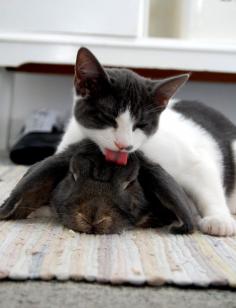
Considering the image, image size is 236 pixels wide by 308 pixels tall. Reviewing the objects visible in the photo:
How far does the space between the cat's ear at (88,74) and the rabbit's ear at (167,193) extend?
236 mm

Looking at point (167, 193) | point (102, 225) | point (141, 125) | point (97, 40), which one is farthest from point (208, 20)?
point (102, 225)

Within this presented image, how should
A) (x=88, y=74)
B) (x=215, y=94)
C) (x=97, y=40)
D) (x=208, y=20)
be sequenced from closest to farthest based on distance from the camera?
1. (x=88, y=74)
2. (x=97, y=40)
3. (x=208, y=20)
4. (x=215, y=94)

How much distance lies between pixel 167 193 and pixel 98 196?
0.18 meters

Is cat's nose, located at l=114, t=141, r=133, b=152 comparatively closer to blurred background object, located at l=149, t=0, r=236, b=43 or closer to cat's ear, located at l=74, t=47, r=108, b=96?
cat's ear, located at l=74, t=47, r=108, b=96

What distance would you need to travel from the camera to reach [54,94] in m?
3.11

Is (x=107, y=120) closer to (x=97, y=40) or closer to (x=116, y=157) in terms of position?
(x=116, y=157)

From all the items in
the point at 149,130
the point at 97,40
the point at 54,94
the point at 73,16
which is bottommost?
the point at 54,94

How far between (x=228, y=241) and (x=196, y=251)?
15 centimetres

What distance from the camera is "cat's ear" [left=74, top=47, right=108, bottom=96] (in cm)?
115

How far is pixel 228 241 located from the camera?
1.14m

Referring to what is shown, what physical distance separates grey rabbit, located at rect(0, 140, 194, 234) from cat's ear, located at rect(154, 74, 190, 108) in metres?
0.16

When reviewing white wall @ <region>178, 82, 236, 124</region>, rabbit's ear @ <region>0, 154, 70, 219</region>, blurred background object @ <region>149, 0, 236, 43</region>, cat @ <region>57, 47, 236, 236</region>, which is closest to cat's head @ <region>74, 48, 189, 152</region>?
cat @ <region>57, 47, 236, 236</region>

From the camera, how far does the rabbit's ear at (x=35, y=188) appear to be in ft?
3.85

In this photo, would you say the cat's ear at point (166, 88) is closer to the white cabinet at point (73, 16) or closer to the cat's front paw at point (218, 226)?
the cat's front paw at point (218, 226)
